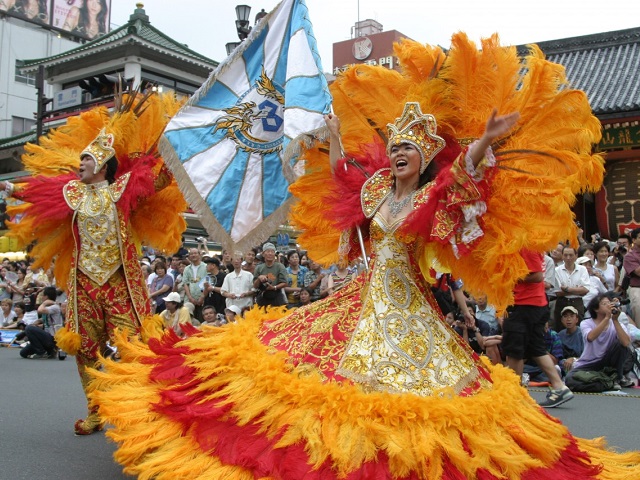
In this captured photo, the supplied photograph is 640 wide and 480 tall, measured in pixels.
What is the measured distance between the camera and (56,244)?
497cm

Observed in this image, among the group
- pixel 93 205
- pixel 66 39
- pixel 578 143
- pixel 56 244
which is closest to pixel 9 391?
pixel 56 244

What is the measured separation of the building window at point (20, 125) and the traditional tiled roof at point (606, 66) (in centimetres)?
2685

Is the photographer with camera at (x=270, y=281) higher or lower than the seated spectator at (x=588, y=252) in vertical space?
lower

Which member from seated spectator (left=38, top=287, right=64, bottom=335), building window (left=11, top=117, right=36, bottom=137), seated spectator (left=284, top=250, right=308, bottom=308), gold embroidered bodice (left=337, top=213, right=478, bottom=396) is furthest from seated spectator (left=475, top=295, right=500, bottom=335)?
building window (left=11, top=117, right=36, bottom=137)

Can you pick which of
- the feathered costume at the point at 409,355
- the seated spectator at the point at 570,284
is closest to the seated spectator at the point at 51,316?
the seated spectator at the point at 570,284

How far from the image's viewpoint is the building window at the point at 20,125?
36.1m

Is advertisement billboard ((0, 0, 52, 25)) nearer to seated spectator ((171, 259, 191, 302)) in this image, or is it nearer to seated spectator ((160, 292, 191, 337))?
seated spectator ((171, 259, 191, 302))

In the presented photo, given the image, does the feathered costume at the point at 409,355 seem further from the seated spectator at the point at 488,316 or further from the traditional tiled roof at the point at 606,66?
the traditional tiled roof at the point at 606,66

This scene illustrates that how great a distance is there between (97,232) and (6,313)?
1071 cm

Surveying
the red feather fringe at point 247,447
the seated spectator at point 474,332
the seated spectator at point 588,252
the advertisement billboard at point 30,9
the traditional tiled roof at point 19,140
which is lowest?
the seated spectator at point 474,332

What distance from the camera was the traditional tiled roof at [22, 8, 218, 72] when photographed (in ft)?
79.7

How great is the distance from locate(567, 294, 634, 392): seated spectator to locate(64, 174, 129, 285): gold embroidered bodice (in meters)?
4.92

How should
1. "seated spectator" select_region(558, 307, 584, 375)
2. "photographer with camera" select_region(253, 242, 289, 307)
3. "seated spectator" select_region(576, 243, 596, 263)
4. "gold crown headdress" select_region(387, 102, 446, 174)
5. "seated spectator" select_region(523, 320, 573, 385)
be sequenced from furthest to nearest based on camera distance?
"seated spectator" select_region(576, 243, 596, 263)
"photographer with camera" select_region(253, 242, 289, 307)
"seated spectator" select_region(558, 307, 584, 375)
"seated spectator" select_region(523, 320, 573, 385)
"gold crown headdress" select_region(387, 102, 446, 174)

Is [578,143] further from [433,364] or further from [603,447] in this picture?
[603,447]
